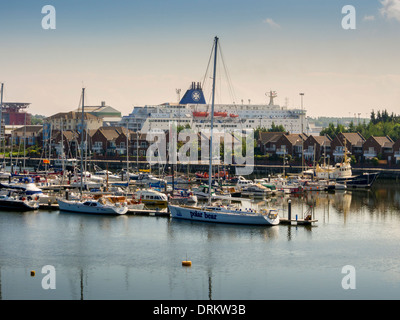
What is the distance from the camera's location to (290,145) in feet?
302

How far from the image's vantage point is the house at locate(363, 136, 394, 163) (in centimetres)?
8475

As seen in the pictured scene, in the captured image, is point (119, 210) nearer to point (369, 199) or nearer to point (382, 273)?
point (382, 273)

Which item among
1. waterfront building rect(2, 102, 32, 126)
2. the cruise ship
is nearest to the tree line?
the cruise ship

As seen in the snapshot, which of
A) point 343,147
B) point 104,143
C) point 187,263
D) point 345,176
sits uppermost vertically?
point 104,143

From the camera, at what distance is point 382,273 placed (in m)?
30.5

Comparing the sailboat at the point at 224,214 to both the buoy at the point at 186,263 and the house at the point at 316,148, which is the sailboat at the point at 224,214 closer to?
the buoy at the point at 186,263

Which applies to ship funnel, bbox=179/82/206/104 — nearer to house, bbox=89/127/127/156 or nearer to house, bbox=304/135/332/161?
house, bbox=89/127/127/156

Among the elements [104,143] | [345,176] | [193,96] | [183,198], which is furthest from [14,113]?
[183,198]

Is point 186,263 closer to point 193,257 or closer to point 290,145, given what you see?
point 193,257

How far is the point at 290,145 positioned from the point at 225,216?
52.4 metres

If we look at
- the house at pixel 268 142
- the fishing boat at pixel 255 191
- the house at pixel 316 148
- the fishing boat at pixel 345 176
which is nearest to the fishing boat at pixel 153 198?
the fishing boat at pixel 255 191

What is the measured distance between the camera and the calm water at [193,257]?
2766 centimetres
